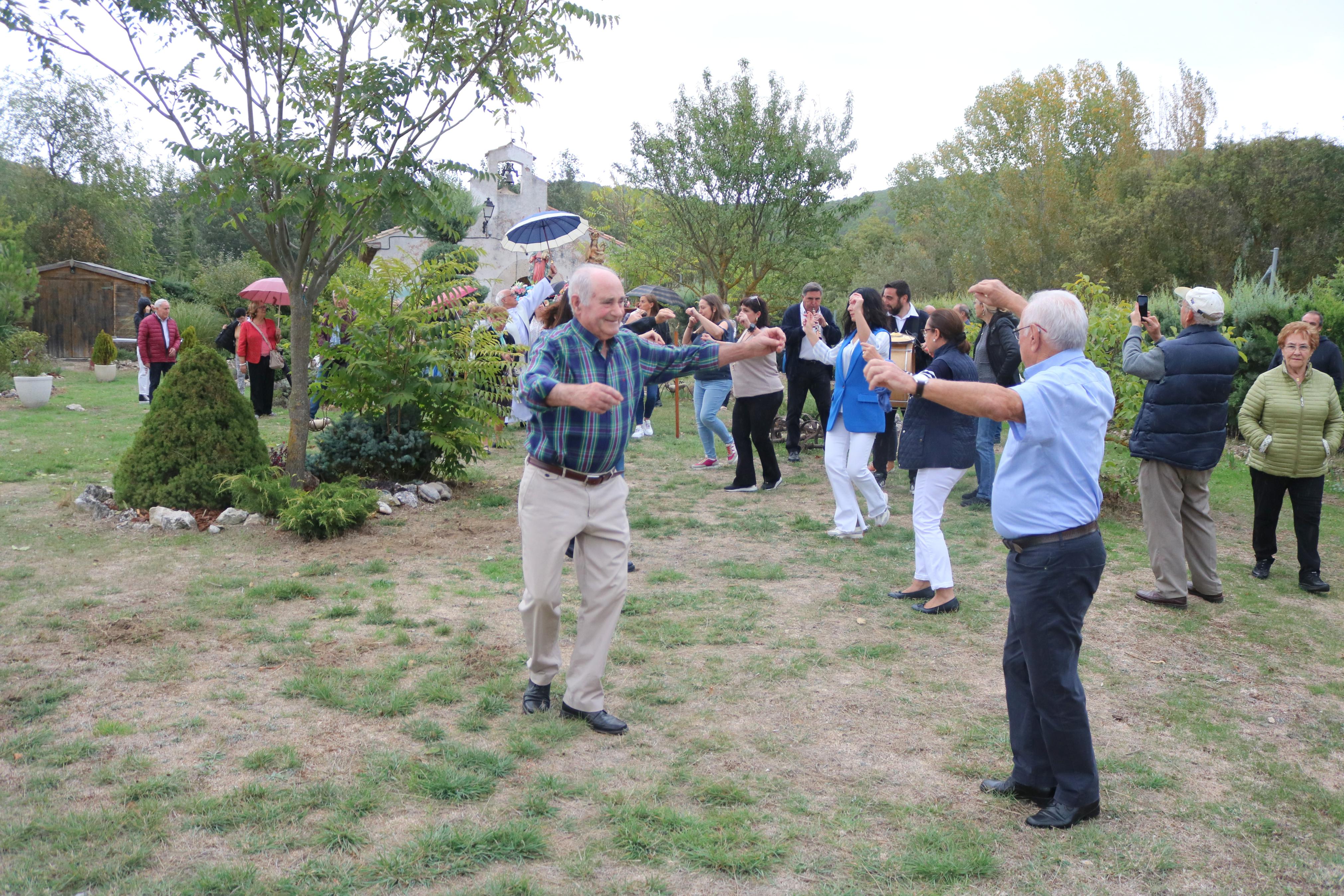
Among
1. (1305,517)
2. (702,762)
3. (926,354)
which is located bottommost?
(702,762)

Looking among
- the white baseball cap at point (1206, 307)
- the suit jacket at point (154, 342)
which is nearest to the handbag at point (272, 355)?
the suit jacket at point (154, 342)

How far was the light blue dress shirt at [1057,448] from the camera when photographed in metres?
3.38

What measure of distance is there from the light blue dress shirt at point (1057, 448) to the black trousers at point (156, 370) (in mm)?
15113

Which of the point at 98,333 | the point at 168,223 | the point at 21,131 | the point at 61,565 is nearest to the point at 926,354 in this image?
the point at 61,565

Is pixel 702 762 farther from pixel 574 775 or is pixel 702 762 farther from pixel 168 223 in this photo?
pixel 168 223

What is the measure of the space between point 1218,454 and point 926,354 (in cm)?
426

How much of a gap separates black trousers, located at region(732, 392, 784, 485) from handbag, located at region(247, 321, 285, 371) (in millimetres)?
8375

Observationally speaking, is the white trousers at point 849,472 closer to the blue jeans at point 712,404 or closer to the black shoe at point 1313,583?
the blue jeans at point 712,404

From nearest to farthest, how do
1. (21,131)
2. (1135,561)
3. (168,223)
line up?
(1135,561)
(21,131)
(168,223)

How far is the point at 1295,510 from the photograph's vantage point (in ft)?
23.4

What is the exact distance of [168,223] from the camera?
53.3 metres

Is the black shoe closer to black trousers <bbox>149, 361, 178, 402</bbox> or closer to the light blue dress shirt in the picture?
the light blue dress shirt

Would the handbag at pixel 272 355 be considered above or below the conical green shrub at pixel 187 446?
above

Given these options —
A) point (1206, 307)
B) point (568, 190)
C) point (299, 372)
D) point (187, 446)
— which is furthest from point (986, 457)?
point (568, 190)
